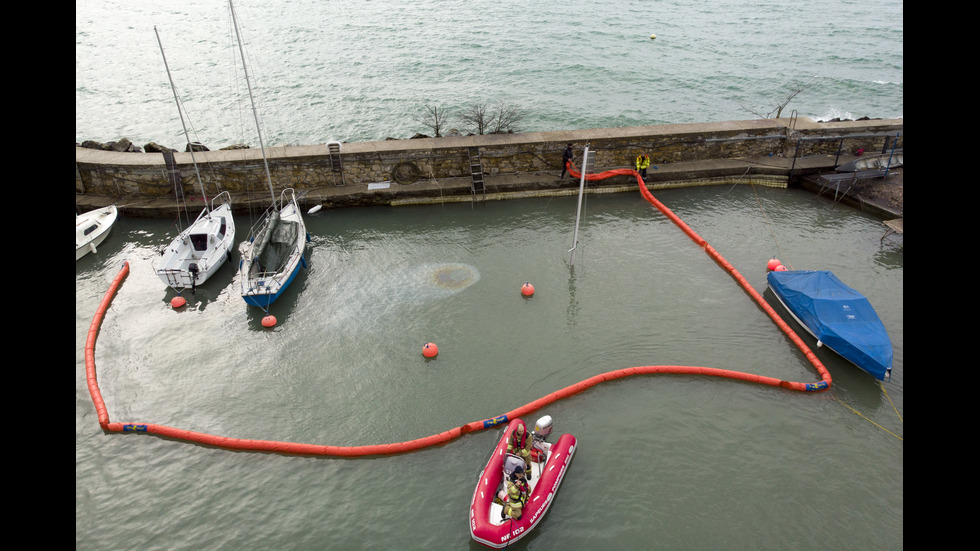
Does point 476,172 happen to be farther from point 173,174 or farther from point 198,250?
point 173,174

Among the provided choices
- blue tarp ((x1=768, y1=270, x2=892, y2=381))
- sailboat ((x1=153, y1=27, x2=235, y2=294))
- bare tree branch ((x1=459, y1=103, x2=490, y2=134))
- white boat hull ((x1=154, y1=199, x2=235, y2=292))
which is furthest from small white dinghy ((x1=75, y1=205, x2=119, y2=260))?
blue tarp ((x1=768, y1=270, x2=892, y2=381))

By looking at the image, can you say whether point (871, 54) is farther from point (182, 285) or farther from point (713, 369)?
point (182, 285)

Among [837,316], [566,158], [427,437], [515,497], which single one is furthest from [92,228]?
[837,316]

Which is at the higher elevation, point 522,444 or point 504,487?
point 522,444

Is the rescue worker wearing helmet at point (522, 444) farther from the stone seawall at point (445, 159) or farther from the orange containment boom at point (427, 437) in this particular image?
the stone seawall at point (445, 159)

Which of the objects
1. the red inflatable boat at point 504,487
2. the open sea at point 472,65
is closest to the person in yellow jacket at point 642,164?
the open sea at point 472,65

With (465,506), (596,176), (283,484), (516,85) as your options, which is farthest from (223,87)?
(465,506)
